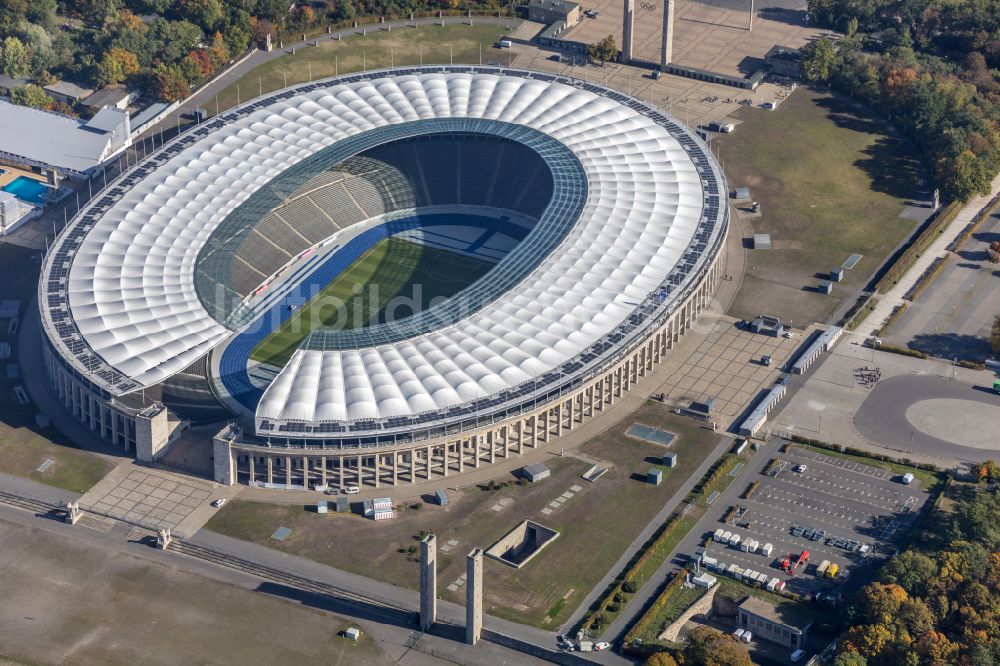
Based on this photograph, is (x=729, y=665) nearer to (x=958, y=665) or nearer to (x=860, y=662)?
(x=860, y=662)

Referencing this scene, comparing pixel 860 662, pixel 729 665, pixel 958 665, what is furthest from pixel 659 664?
pixel 958 665

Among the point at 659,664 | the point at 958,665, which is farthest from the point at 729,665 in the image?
the point at 958,665

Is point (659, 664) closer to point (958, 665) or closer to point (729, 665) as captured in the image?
point (729, 665)

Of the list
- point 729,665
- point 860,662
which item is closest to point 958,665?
point 860,662

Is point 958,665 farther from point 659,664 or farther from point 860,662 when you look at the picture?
point 659,664

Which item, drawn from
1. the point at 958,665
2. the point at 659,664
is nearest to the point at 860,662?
the point at 958,665
